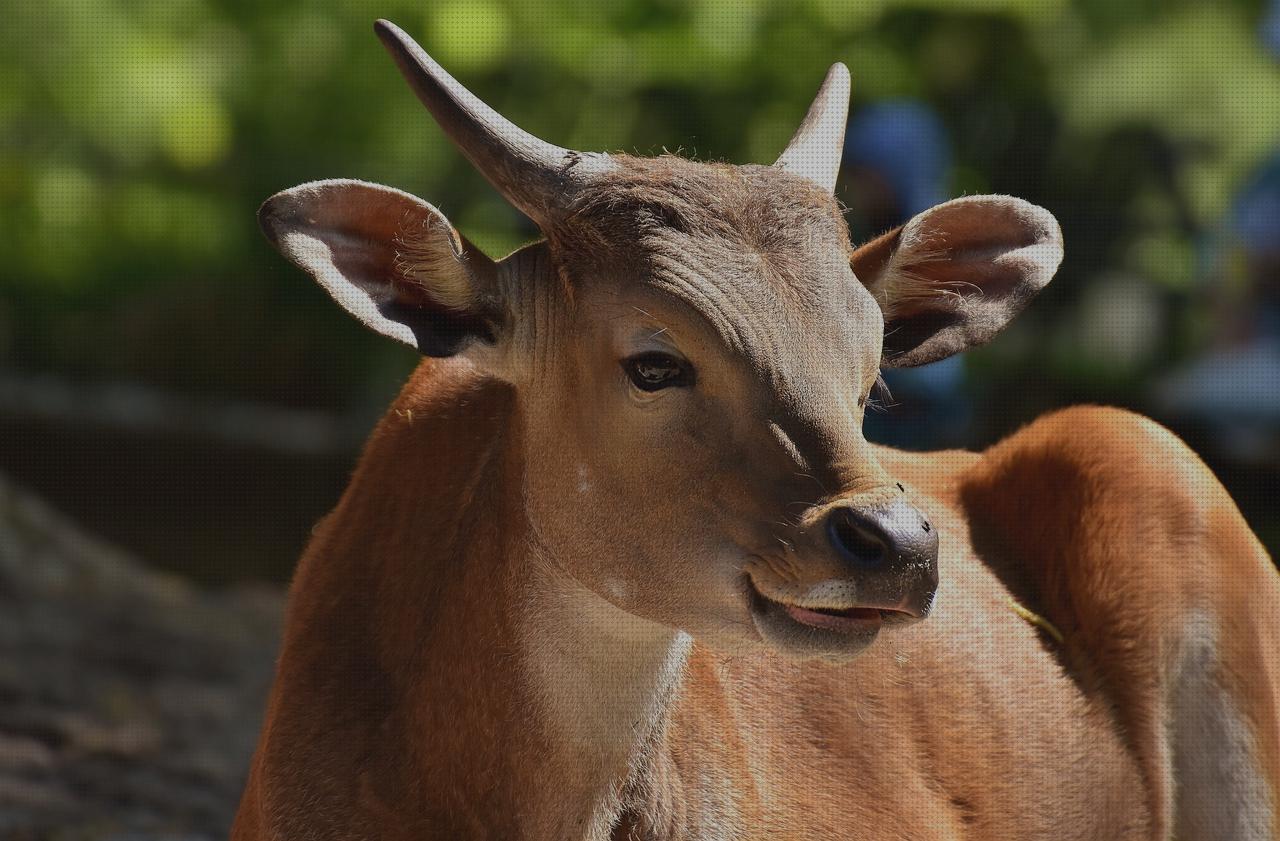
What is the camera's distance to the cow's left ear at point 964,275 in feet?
13.0

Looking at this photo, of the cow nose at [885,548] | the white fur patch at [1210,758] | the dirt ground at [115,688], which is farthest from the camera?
the dirt ground at [115,688]

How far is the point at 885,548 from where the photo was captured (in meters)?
3.03

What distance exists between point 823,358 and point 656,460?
1.24 ft

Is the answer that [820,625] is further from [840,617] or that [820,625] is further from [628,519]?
[628,519]

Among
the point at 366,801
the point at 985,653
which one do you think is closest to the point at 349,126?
the point at 985,653

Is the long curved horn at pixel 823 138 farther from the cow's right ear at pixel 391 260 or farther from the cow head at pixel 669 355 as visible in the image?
the cow's right ear at pixel 391 260

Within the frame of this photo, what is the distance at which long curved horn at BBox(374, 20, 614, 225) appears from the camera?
132 inches

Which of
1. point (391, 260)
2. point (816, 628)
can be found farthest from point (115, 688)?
point (816, 628)

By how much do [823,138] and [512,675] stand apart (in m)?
1.48

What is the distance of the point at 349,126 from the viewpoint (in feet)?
35.4

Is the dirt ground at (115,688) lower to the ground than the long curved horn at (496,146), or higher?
lower

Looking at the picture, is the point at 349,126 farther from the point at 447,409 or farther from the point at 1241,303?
the point at 447,409

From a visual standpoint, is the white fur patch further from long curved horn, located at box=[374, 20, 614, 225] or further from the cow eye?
long curved horn, located at box=[374, 20, 614, 225]

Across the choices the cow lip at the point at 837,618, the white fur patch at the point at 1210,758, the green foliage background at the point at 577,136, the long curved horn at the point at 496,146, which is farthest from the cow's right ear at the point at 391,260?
the green foliage background at the point at 577,136
